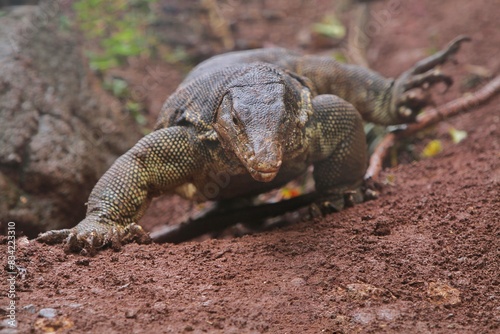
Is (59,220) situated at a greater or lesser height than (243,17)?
lesser

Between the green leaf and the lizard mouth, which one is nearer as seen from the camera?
the lizard mouth

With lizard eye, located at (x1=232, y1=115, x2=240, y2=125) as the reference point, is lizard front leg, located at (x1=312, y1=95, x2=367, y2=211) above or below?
below

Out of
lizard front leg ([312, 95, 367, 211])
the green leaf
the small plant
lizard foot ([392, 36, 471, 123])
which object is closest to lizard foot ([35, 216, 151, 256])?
lizard front leg ([312, 95, 367, 211])

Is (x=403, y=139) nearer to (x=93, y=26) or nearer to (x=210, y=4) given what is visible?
(x=93, y=26)

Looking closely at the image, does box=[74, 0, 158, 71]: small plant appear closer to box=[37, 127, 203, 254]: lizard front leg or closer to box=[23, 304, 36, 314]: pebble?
box=[37, 127, 203, 254]: lizard front leg

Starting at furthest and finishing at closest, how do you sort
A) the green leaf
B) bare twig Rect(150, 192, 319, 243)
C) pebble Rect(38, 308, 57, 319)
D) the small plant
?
the green leaf, the small plant, bare twig Rect(150, 192, 319, 243), pebble Rect(38, 308, 57, 319)

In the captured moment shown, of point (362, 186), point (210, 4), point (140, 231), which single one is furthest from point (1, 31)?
point (210, 4)

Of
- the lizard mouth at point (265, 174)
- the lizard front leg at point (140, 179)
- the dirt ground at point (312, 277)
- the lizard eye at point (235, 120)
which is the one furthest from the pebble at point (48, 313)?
the lizard eye at point (235, 120)

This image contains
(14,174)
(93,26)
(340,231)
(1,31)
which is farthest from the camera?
(93,26)
